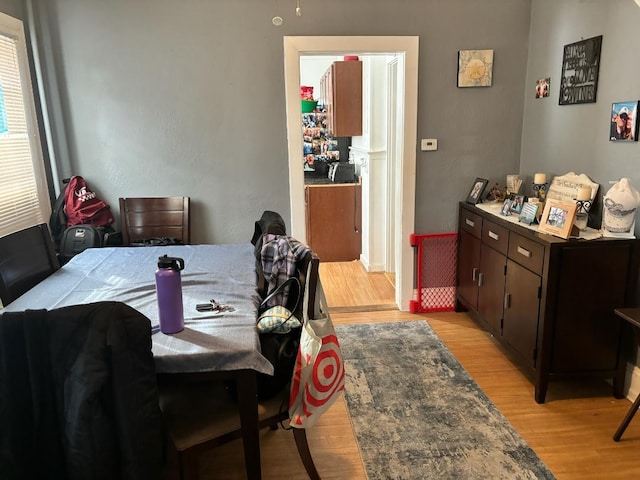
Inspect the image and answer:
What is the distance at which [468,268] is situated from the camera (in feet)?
11.5

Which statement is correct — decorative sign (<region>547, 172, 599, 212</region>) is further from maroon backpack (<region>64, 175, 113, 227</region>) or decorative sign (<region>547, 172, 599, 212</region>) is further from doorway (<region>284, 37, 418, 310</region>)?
maroon backpack (<region>64, 175, 113, 227</region>)

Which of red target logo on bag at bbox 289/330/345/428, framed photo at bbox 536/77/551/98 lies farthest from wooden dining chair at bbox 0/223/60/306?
framed photo at bbox 536/77/551/98

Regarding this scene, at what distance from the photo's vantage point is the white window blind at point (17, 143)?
295cm

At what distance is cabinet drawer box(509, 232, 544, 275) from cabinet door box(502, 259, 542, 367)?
3 cm

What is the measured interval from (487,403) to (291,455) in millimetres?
1073

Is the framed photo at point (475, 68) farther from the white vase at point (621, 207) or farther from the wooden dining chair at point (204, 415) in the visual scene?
the wooden dining chair at point (204, 415)

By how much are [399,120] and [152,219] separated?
6.31ft

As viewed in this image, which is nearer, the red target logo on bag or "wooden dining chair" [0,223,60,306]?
the red target logo on bag

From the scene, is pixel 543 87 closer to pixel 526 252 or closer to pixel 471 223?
pixel 471 223

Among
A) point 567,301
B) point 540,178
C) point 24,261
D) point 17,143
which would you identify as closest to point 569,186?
point 540,178

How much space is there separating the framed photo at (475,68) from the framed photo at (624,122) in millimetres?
1076

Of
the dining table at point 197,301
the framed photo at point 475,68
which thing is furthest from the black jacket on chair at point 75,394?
the framed photo at point 475,68

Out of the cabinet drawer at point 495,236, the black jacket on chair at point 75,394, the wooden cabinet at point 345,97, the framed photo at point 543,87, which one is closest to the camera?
Answer: the black jacket on chair at point 75,394

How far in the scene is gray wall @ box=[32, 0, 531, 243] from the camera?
3270mm
